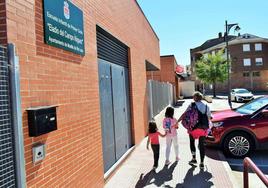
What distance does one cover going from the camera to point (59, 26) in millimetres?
4023

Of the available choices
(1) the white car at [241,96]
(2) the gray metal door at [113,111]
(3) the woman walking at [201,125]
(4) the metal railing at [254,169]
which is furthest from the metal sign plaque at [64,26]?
(1) the white car at [241,96]

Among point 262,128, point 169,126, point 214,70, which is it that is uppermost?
point 214,70

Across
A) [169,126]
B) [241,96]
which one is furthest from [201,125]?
[241,96]

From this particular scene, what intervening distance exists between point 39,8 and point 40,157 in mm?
1640

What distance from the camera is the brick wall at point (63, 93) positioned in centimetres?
318

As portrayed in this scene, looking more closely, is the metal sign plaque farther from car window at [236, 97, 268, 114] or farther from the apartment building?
the apartment building

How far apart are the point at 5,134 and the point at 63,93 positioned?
1.46 meters

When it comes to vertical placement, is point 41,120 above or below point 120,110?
above

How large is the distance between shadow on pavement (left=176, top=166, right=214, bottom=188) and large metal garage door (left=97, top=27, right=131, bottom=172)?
161 cm

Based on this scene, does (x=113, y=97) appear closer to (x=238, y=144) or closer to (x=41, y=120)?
(x=238, y=144)

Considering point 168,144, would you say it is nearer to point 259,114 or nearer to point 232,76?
point 259,114

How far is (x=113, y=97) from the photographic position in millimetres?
7461

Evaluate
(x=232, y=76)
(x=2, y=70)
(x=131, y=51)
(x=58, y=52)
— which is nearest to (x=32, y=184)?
(x=2, y=70)

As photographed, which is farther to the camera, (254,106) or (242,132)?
(254,106)
